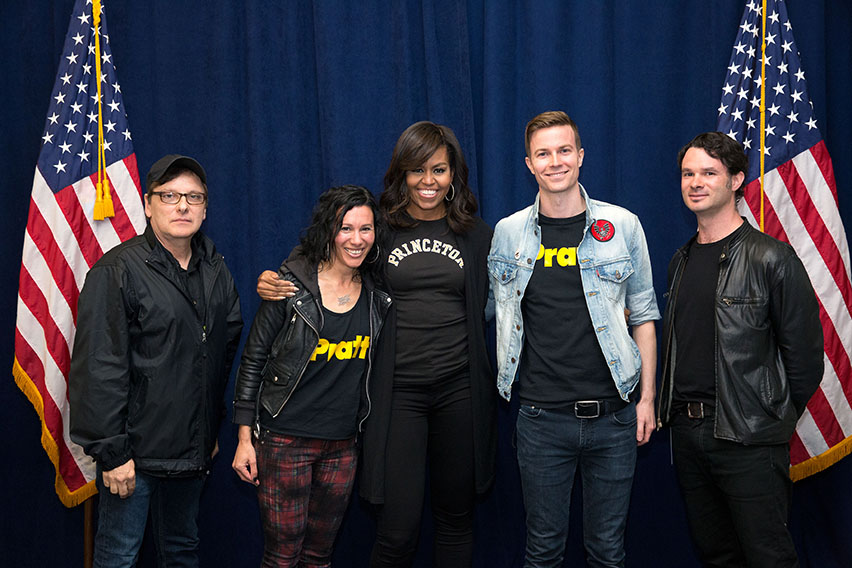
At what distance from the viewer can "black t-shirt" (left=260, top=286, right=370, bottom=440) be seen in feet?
7.61

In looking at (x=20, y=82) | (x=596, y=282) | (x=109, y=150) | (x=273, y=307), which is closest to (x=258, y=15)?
(x=109, y=150)

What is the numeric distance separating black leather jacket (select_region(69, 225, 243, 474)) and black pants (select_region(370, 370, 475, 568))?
0.68 meters

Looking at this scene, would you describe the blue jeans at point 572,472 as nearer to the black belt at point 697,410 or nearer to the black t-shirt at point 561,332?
the black t-shirt at point 561,332

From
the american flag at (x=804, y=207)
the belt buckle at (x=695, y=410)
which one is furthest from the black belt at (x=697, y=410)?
the american flag at (x=804, y=207)

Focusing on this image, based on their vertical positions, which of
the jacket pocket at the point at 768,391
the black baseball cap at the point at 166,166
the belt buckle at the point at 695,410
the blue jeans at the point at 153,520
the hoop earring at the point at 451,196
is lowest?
the blue jeans at the point at 153,520

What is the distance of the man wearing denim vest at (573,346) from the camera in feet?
7.62

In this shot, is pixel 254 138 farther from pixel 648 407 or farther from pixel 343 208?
pixel 648 407

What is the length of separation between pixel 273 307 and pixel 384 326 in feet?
1.32

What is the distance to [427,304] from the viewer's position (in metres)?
2.43

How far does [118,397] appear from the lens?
6.99 ft

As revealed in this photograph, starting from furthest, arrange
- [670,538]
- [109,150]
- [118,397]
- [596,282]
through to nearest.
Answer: [670,538], [109,150], [596,282], [118,397]

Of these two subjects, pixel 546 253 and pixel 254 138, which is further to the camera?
pixel 254 138

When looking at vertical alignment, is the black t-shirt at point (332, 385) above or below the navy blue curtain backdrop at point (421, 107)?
below

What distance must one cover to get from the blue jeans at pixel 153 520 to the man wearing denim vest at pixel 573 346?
49.3 inches
